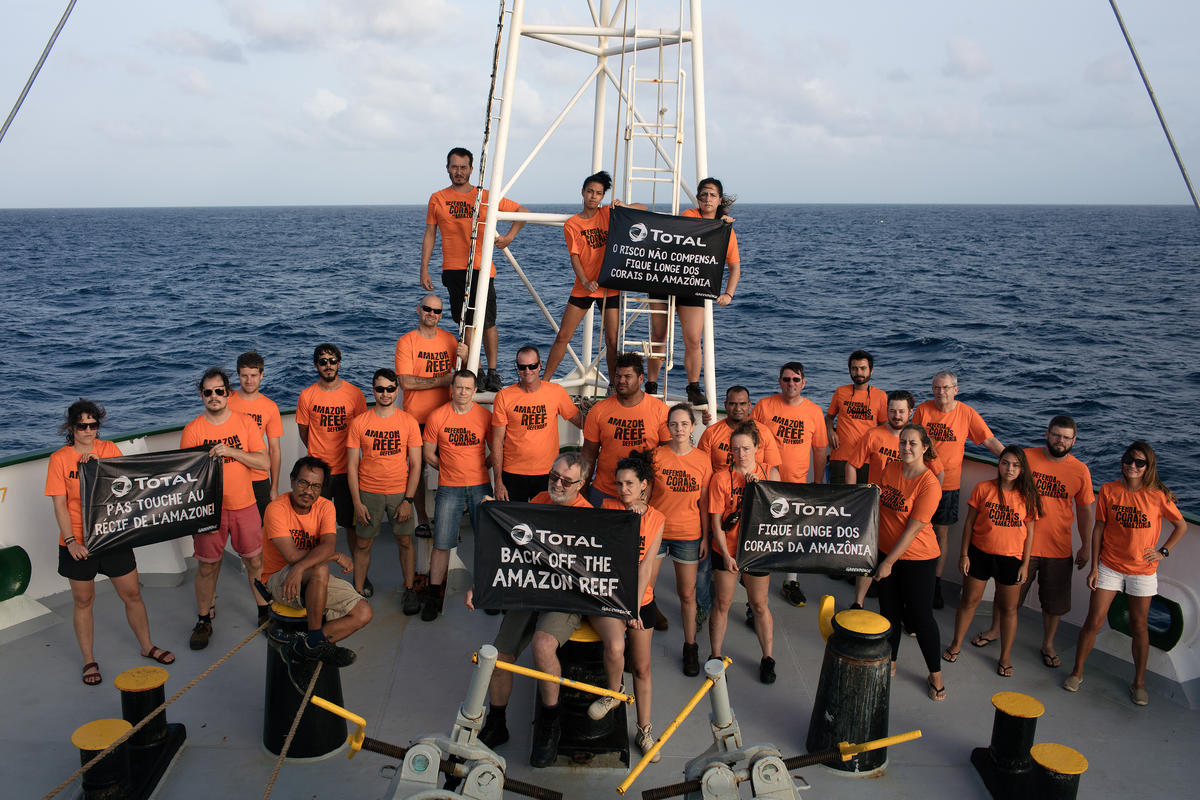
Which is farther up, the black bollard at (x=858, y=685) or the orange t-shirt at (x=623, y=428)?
the orange t-shirt at (x=623, y=428)

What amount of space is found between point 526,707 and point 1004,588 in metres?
4.11

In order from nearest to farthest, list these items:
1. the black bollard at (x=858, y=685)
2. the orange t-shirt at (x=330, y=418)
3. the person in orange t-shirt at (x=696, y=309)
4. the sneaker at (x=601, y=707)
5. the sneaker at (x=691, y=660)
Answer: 1. the sneaker at (x=601, y=707)
2. the black bollard at (x=858, y=685)
3. the sneaker at (x=691, y=660)
4. the orange t-shirt at (x=330, y=418)
5. the person in orange t-shirt at (x=696, y=309)

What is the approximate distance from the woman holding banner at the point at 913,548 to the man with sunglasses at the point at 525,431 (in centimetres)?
302

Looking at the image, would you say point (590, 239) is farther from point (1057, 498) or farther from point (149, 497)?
point (1057, 498)

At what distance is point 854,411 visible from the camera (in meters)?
9.05

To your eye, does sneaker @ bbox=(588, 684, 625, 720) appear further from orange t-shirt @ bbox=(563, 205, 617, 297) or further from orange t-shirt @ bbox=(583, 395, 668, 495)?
orange t-shirt @ bbox=(563, 205, 617, 297)

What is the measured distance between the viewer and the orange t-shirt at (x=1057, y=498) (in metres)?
7.50

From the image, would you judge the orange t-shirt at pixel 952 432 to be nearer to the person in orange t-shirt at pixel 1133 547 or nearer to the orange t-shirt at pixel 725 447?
the person in orange t-shirt at pixel 1133 547

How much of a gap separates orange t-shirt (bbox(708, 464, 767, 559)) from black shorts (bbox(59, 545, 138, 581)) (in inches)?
187

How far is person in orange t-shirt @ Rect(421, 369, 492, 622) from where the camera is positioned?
26.7 ft

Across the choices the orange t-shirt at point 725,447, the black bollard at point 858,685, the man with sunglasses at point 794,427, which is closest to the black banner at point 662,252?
the man with sunglasses at point 794,427

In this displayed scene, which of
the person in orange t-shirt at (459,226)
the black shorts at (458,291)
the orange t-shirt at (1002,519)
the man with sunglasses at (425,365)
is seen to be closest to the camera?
the orange t-shirt at (1002,519)

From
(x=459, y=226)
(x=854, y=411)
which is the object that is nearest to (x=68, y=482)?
(x=459, y=226)

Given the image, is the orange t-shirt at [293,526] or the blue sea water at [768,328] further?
the blue sea water at [768,328]
